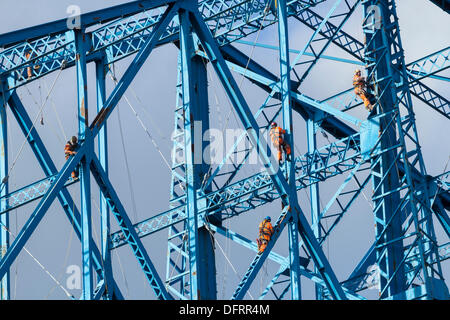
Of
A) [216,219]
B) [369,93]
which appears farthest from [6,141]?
[369,93]

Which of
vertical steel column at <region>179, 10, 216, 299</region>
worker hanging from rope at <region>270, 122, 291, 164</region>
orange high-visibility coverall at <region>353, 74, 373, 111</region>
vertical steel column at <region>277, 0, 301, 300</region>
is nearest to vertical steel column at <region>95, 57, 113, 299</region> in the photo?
vertical steel column at <region>179, 10, 216, 299</region>

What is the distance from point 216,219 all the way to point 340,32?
25.1 ft

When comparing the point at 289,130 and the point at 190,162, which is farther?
the point at 289,130

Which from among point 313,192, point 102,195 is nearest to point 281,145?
point 102,195

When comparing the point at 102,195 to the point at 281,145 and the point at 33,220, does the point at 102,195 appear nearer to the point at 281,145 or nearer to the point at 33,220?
the point at 281,145

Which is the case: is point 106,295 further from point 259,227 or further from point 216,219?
point 216,219

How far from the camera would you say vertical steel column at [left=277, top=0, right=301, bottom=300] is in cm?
4031

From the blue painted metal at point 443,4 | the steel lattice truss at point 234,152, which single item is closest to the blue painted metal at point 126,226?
the steel lattice truss at point 234,152

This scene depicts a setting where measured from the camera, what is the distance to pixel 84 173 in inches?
1438

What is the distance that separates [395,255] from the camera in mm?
43094

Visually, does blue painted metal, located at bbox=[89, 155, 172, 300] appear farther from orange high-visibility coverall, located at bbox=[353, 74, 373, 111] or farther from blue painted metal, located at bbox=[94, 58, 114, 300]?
orange high-visibility coverall, located at bbox=[353, 74, 373, 111]

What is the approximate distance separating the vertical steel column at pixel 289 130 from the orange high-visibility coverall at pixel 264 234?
55cm

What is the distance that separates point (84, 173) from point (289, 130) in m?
7.66

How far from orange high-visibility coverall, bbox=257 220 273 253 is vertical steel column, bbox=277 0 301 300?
554 mm
